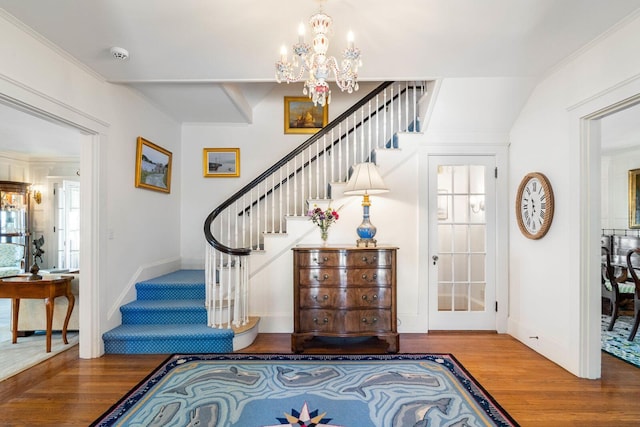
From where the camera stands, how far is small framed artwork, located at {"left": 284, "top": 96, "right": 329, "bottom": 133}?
191 inches

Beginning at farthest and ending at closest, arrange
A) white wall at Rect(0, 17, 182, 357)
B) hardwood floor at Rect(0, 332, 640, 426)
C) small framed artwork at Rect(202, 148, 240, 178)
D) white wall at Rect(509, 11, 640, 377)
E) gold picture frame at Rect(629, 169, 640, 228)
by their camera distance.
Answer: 1. gold picture frame at Rect(629, 169, 640, 228)
2. small framed artwork at Rect(202, 148, 240, 178)
3. white wall at Rect(509, 11, 640, 377)
4. white wall at Rect(0, 17, 182, 357)
5. hardwood floor at Rect(0, 332, 640, 426)

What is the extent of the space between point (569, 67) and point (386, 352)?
3.22 meters

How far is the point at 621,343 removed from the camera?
141 inches

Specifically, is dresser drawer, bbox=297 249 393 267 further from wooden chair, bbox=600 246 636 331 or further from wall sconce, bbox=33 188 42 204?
wall sconce, bbox=33 188 42 204

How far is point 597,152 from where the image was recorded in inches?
110

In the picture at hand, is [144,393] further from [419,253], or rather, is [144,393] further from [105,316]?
[419,253]

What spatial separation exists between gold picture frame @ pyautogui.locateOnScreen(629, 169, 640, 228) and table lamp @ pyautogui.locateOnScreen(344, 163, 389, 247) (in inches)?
208

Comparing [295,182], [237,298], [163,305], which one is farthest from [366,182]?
[163,305]

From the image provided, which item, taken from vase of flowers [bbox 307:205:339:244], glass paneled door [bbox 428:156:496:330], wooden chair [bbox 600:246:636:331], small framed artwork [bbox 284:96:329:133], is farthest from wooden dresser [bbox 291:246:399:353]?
wooden chair [bbox 600:246:636:331]

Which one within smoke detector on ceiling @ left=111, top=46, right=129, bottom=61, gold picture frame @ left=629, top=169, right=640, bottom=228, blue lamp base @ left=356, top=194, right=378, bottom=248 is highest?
smoke detector on ceiling @ left=111, top=46, right=129, bottom=61

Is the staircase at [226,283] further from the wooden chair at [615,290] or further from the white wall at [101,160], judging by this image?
the wooden chair at [615,290]

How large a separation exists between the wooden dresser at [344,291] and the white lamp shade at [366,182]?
0.66 meters

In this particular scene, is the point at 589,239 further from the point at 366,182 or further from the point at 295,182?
the point at 295,182

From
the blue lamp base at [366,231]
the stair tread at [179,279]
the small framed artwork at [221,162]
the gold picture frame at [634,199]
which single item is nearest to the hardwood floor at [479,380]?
the stair tread at [179,279]
